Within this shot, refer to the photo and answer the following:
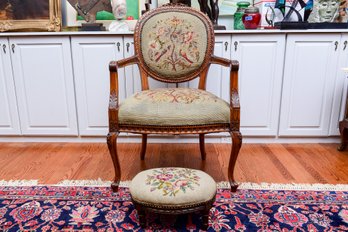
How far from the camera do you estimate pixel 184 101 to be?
147 cm

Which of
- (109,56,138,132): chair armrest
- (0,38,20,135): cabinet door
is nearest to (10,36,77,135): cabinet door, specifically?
(0,38,20,135): cabinet door

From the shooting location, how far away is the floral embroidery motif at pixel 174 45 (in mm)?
1770

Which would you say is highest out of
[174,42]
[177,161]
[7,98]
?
[174,42]

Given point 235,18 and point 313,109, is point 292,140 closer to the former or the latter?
point 313,109

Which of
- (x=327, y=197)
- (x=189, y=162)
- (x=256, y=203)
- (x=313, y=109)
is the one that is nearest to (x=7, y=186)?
(x=189, y=162)

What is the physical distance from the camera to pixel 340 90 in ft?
7.00

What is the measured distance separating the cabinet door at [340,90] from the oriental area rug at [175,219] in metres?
0.72

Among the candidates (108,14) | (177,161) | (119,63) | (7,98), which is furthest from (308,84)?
(7,98)

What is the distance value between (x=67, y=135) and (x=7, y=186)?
2.31 ft

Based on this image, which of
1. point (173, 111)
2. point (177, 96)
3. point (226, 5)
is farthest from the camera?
point (226, 5)

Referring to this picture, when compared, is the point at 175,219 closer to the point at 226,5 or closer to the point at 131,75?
the point at 131,75

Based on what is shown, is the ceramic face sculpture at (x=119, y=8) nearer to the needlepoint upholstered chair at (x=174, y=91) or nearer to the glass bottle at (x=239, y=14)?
the needlepoint upholstered chair at (x=174, y=91)

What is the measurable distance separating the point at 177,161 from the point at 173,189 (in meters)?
0.76

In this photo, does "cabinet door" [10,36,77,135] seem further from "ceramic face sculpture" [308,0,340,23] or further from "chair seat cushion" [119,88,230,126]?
"ceramic face sculpture" [308,0,340,23]
